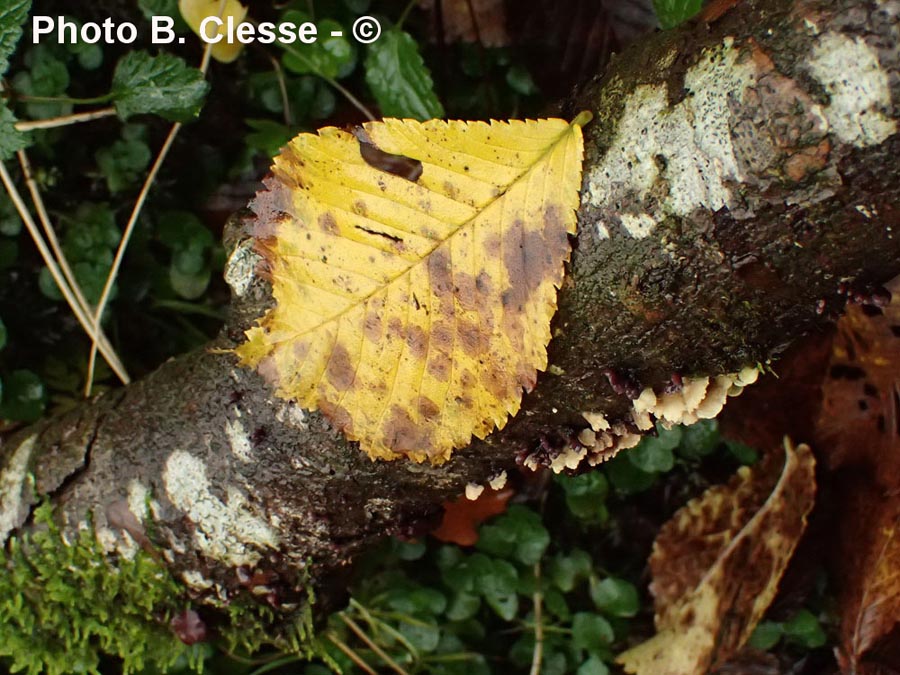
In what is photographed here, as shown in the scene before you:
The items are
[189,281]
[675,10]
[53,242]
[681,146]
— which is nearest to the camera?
[681,146]

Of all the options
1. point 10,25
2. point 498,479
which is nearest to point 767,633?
point 498,479

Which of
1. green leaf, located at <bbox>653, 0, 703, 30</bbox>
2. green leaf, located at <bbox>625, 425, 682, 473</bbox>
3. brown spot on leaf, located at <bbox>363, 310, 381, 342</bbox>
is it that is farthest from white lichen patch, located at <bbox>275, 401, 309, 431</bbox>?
green leaf, located at <bbox>625, 425, 682, 473</bbox>

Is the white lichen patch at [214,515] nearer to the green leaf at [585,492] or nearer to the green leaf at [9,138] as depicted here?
the green leaf at [9,138]

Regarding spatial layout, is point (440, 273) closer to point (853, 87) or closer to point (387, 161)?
point (387, 161)

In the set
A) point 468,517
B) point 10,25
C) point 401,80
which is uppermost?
point 10,25

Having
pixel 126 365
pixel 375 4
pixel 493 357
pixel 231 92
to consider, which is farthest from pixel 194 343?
pixel 493 357

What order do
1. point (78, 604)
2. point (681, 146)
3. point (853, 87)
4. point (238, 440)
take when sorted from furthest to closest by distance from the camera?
point (78, 604)
point (238, 440)
point (681, 146)
point (853, 87)

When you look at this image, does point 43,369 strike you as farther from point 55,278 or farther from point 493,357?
point 493,357

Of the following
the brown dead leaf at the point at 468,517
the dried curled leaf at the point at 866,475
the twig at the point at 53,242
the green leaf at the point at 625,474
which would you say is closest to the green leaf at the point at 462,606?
the brown dead leaf at the point at 468,517
